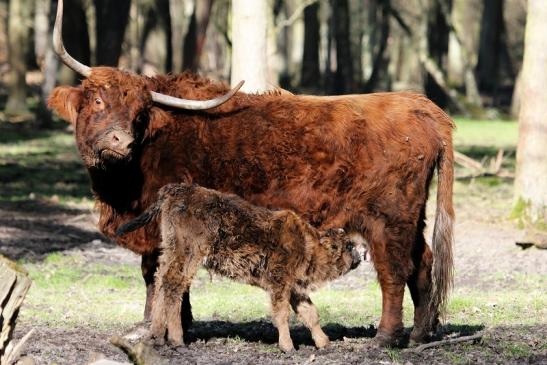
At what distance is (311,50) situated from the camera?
160ft

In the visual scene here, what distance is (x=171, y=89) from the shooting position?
388 inches

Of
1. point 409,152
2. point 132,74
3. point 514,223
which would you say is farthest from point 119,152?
point 514,223

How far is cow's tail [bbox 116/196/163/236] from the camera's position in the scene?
343 inches

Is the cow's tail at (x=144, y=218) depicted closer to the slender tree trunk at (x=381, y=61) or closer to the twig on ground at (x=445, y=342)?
the twig on ground at (x=445, y=342)

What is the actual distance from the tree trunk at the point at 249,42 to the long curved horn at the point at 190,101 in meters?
5.03

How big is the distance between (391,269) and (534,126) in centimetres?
847

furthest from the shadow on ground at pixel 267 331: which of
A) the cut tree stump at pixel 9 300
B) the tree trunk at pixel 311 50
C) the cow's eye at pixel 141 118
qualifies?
the tree trunk at pixel 311 50

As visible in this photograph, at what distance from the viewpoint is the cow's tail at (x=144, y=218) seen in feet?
28.6

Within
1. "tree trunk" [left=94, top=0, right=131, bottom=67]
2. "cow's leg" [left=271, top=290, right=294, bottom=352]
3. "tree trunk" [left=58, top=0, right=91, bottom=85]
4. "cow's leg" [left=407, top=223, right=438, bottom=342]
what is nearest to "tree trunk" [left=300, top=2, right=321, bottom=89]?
"tree trunk" [left=58, top=0, right=91, bottom=85]

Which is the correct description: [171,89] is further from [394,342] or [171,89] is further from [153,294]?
[394,342]

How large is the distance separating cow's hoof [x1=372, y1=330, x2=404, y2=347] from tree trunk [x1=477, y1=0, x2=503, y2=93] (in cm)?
4587

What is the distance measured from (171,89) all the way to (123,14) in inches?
898

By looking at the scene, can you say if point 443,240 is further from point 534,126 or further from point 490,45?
point 490,45

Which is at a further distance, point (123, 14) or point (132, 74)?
point (123, 14)
